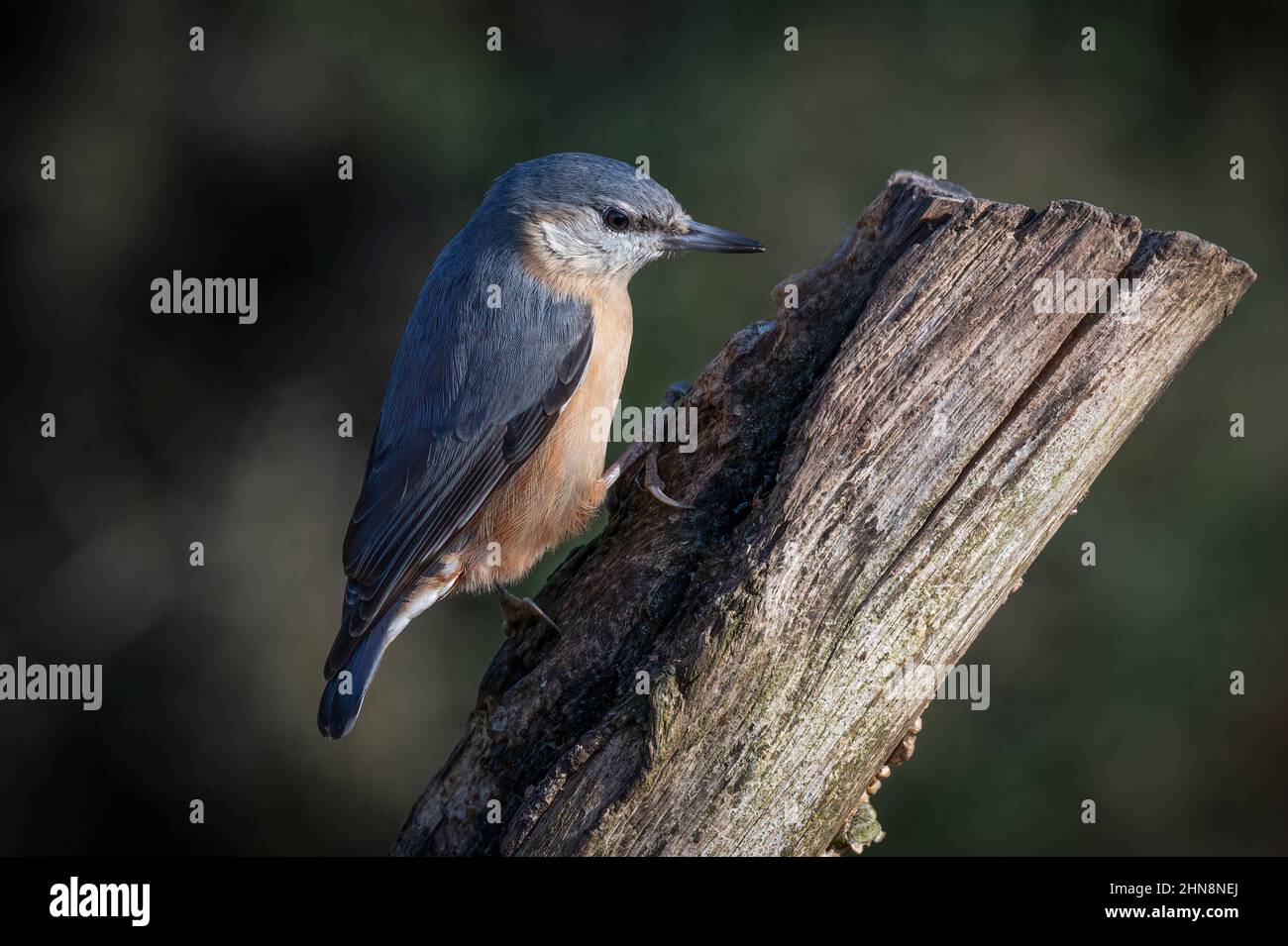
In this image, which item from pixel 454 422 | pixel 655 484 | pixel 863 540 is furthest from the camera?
pixel 454 422

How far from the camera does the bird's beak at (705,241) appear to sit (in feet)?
13.5

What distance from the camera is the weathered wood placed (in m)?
2.73

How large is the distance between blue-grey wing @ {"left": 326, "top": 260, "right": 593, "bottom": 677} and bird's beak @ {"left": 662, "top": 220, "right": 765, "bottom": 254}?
481 millimetres

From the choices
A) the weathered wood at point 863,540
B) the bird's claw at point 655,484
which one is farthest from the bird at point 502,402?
the weathered wood at point 863,540

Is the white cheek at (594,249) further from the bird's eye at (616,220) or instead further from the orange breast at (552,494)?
the orange breast at (552,494)

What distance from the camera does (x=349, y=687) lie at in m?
3.57

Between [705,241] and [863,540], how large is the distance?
1.70 meters

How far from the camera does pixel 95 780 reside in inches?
261

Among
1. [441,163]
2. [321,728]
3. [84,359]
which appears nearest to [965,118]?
[441,163]

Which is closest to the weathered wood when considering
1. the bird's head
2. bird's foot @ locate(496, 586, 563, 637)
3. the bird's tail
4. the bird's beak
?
bird's foot @ locate(496, 586, 563, 637)

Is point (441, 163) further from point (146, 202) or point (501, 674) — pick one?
point (501, 674)

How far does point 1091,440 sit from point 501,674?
1.78m

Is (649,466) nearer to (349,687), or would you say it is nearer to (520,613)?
(520,613)

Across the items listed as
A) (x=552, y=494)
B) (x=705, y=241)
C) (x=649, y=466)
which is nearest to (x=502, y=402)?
(x=552, y=494)
